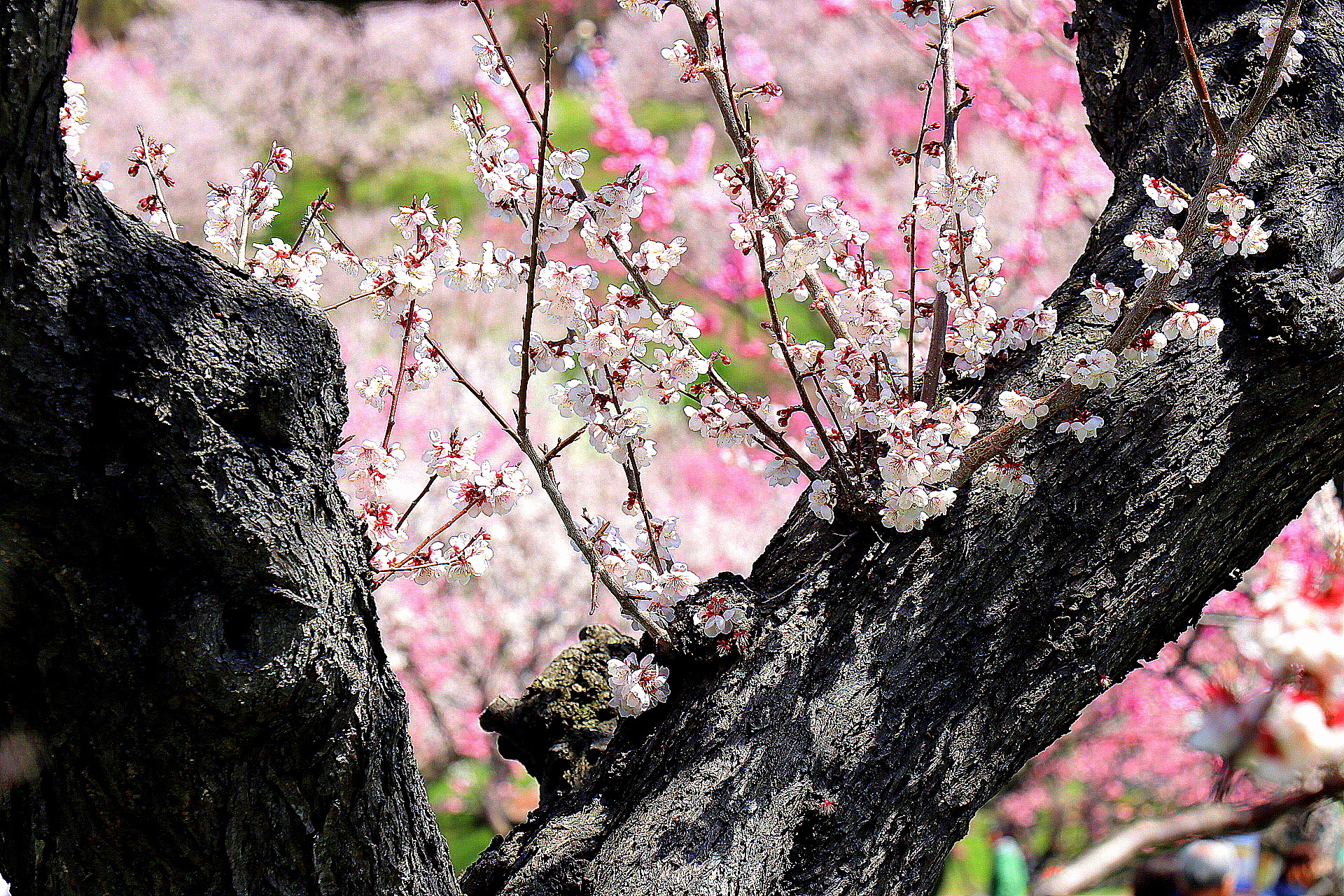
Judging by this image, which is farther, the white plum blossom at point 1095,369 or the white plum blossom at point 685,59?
the white plum blossom at point 685,59

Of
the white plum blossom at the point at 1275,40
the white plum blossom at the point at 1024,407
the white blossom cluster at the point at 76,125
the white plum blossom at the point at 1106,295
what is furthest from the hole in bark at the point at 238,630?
the white plum blossom at the point at 1275,40

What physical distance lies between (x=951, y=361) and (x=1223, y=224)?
18.9 inches

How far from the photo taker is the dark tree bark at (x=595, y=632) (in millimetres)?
942

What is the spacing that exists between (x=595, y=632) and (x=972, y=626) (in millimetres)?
796

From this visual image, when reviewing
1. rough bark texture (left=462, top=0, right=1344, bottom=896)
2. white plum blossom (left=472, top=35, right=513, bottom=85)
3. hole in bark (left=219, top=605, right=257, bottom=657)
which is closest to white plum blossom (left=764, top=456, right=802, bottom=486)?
rough bark texture (left=462, top=0, right=1344, bottom=896)

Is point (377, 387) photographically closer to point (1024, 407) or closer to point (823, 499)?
point (823, 499)

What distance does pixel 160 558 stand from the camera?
971mm

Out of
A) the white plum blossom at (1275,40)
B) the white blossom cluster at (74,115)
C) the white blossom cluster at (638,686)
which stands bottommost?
the white blossom cluster at (638,686)

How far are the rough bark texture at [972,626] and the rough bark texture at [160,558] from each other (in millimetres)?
435

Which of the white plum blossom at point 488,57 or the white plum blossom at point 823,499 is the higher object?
the white plum blossom at point 488,57

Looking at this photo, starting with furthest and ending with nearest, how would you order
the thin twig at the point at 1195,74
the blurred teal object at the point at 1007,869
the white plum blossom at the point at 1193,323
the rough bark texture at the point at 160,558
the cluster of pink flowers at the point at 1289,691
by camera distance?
1. the blurred teal object at the point at 1007,869
2. the white plum blossom at the point at 1193,323
3. the thin twig at the point at 1195,74
4. the rough bark texture at the point at 160,558
5. the cluster of pink flowers at the point at 1289,691

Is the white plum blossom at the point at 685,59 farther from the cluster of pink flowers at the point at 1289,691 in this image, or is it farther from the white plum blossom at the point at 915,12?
the cluster of pink flowers at the point at 1289,691

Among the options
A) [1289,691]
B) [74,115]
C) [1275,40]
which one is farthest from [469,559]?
[1275,40]

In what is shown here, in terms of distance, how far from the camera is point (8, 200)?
89 centimetres
